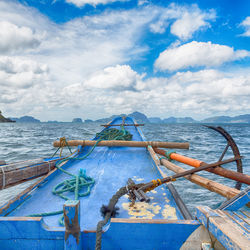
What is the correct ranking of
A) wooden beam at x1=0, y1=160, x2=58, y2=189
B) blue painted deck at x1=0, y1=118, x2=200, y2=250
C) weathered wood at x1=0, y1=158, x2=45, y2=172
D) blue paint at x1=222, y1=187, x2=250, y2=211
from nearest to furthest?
blue painted deck at x1=0, y1=118, x2=200, y2=250 → blue paint at x1=222, y1=187, x2=250, y2=211 → wooden beam at x1=0, y1=160, x2=58, y2=189 → weathered wood at x1=0, y1=158, x2=45, y2=172

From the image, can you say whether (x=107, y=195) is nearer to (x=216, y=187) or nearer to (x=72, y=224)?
(x=72, y=224)

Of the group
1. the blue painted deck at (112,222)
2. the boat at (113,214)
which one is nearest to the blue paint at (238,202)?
the boat at (113,214)

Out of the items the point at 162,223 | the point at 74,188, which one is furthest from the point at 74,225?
the point at 74,188

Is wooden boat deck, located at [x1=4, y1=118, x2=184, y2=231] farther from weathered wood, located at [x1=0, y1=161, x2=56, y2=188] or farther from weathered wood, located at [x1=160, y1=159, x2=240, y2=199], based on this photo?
weathered wood, located at [x1=160, y1=159, x2=240, y2=199]

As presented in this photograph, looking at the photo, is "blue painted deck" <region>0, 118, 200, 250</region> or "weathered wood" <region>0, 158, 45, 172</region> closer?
"blue painted deck" <region>0, 118, 200, 250</region>

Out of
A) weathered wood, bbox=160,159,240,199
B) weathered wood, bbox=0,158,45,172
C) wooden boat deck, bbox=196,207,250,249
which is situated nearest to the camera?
wooden boat deck, bbox=196,207,250,249

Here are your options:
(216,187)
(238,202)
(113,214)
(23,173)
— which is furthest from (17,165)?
(216,187)

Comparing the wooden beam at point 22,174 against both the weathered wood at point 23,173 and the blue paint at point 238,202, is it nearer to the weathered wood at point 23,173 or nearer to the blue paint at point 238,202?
the weathered wood at point 23,173

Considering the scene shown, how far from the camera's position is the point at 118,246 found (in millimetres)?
1621

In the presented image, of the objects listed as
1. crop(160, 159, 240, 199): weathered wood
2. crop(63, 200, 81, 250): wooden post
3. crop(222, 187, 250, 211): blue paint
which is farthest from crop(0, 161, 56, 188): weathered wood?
crop(222, 187, 250, 211): blue paint

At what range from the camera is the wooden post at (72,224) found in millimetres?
1413

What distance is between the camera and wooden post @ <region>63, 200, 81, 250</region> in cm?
141

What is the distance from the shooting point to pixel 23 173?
2.94 m

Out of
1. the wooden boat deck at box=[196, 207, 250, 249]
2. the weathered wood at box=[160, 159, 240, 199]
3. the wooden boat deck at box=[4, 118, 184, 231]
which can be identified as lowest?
the wooden boat deck at box=[4, 118, 184, 231]
